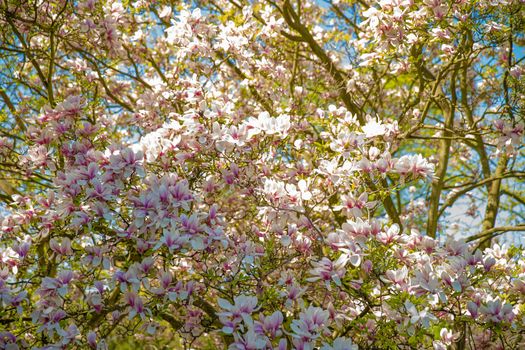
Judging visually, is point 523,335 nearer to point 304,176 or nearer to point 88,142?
point 304,176

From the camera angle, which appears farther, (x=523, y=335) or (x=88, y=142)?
(x=88, y=142)

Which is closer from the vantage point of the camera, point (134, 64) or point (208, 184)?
point (208, 184)

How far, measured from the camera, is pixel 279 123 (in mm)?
3193

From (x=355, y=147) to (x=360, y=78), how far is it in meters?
3.75

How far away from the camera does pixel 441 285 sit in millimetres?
2812

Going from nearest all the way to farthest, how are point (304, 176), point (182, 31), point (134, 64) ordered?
point (304, 176), point (182, 31), point (134, 64)

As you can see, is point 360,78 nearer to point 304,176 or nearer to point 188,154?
point 304,176

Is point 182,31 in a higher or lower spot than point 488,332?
higher

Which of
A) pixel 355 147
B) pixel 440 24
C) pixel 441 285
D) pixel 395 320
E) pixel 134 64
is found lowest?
pixel 395 320

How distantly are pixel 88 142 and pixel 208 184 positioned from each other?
0.87 m

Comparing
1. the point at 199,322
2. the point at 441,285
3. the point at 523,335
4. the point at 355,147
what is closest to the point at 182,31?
the point at 355,147

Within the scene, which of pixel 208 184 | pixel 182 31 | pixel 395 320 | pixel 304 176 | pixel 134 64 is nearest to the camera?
pixel 395 320

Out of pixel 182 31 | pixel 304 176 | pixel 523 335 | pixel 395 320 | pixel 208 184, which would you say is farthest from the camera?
pixel 182 31

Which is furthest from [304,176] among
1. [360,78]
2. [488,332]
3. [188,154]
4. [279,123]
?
[360,78]
